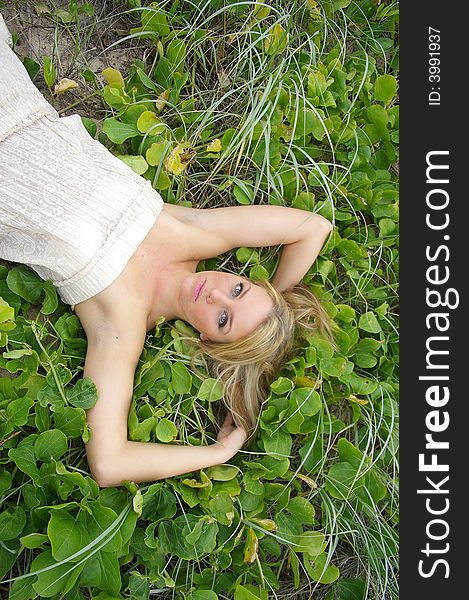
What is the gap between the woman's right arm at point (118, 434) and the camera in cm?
197

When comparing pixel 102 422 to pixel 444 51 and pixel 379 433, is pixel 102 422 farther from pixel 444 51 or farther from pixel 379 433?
pixel 444 51

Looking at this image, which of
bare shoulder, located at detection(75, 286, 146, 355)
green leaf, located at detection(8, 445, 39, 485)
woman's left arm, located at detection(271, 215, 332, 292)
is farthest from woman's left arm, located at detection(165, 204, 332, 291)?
green leaf, located at detection(8, 445, 39, 485)

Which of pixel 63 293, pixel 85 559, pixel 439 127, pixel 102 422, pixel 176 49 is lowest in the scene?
pixel 85 559

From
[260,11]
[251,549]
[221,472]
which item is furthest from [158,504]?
[260,11]

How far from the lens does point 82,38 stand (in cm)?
244

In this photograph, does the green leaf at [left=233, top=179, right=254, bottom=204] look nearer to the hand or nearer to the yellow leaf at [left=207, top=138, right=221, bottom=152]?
the yellow leaf at [left=207, top=138, right=221, bottom=152]

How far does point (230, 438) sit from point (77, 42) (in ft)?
4.86

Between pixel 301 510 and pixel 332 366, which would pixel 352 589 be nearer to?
pixel 301 510

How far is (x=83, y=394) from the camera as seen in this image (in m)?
1.95

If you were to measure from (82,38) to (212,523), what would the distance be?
1738 mm

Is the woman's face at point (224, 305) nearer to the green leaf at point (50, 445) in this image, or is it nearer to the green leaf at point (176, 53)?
the green leaf at point (50, 445)

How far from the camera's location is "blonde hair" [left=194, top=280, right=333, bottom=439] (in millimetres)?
2135

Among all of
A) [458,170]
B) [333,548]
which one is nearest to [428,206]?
[458,170]

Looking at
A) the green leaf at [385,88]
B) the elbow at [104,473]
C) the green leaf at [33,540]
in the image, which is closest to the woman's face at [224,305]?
the elbow at [104,473]
